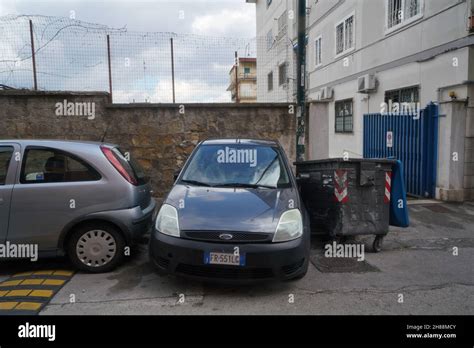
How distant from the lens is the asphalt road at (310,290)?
12.0ft

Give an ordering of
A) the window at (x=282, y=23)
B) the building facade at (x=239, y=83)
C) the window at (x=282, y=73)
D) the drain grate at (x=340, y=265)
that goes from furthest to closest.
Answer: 1. the window at (x=282, y=73)
2. the window at (x=282, y=23)
3. the building facade at (x=239, y=83)
4. the drain grate at (x=340, y=265)

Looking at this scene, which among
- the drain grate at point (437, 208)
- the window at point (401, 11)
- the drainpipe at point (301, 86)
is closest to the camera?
the drainpipe at point (301, 86)

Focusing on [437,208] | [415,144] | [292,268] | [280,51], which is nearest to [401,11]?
[415,144]

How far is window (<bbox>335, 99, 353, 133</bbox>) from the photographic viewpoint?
51.7 ft

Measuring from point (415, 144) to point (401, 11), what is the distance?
4804mm

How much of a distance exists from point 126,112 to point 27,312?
5812 millimetres

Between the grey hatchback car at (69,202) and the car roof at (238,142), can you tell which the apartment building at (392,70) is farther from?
the grey hatchback car at (69,202)

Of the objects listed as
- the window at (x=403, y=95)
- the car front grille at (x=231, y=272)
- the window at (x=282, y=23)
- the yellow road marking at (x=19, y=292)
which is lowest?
the yellow road marking at (x=19, y=292)

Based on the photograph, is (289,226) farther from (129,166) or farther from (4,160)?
(4,160)

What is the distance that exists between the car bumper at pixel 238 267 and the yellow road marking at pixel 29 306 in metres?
1.30

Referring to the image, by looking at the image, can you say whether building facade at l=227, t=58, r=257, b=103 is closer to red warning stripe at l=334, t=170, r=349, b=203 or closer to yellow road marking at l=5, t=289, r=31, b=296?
red warning stripe at l=334, t=170, r=349, b=203

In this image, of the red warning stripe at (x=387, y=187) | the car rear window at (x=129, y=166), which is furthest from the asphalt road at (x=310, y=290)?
the car rear window at (x=129, y=166)
